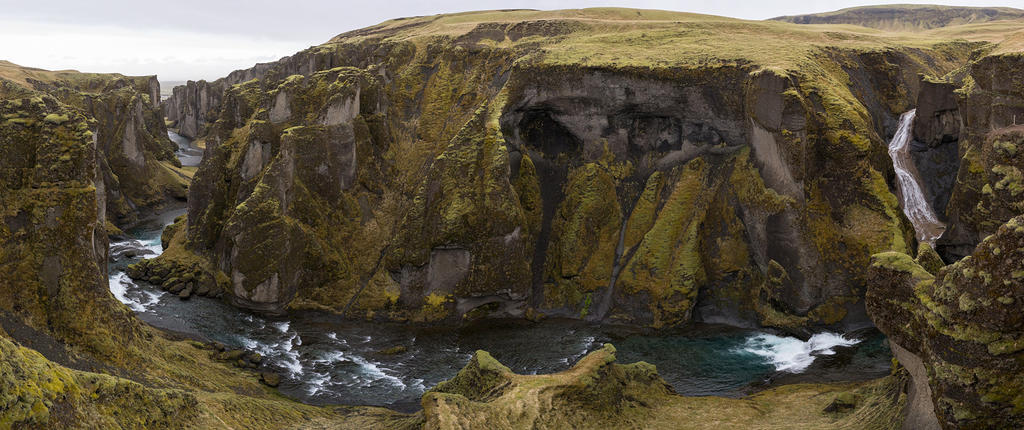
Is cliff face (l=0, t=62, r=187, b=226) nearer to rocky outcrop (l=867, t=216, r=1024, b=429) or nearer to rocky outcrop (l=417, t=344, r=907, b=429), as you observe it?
rocky outcrop (l=417, t=344, r=907, b=429)

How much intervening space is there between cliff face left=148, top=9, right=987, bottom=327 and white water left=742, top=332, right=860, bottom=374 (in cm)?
146

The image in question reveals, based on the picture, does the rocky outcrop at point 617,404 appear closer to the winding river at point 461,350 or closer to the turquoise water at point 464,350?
the turquoise water at point 464,350

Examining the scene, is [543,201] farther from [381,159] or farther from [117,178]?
[117,178]

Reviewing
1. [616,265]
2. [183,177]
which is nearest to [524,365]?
[616,265]

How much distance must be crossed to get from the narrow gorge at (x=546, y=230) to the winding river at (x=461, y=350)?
0.65ft

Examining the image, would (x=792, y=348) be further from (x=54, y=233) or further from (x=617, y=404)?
(x=54, y=233)

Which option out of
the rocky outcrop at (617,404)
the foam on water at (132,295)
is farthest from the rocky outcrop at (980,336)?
the foam on water at (132,295)

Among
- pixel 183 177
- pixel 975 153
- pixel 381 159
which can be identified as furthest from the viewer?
pixel 183 177

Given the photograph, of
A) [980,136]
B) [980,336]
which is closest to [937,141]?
[980,136]

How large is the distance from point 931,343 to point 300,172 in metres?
40.8

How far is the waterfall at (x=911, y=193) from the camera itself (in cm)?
4344

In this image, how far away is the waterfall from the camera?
43438mm

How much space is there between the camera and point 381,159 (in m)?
51.9

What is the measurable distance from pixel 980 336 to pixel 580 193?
34290 mm
